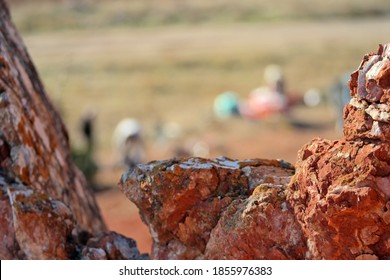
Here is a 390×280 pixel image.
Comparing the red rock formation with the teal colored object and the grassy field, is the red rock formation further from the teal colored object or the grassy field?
the teal colored object

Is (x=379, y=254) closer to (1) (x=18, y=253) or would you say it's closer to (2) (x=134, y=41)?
(1) (x=18, y=253)

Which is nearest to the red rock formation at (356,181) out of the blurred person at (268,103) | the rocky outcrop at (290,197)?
the rocky outcrop at (290,197)

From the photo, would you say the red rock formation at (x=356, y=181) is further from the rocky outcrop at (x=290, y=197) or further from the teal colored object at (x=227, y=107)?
the teal colored object at (x=227, y=107)

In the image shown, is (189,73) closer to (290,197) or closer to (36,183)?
(36,183)

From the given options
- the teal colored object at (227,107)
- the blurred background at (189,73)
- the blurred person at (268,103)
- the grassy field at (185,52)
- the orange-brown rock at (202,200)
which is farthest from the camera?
the grassy field at (185,52)

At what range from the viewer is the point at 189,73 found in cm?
3644

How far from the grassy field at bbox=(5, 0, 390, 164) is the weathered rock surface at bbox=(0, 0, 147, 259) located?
11614 millimetres

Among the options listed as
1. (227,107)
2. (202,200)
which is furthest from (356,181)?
(227,107)

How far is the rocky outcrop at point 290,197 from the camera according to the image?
3.68 metres

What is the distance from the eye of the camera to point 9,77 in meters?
5.25

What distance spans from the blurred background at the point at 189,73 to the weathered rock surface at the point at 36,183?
4696mm

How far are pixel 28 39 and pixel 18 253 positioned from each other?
47.2 metres

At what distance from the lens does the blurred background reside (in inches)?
832

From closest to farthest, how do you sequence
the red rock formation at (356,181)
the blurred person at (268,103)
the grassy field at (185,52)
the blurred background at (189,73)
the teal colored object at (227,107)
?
the red rock formation at (356,181)
the blurred background at (189,73)
the blurred person at (268,103)
the teal colored object at (227,107)
the grassy field at (185,52)
